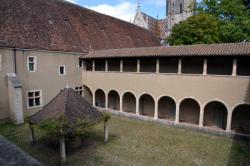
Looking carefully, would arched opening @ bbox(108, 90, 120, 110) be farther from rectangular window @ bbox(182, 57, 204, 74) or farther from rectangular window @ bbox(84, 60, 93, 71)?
rectangular window @ bbox(182, 57, 204, 74)

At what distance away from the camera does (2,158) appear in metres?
4.32

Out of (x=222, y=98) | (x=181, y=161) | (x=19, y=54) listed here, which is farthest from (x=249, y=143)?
(x=19, y=54)

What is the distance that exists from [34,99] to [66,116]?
27.2ft

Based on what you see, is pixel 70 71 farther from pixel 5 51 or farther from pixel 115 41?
pixel 115 41

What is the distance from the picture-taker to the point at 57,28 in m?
18.8

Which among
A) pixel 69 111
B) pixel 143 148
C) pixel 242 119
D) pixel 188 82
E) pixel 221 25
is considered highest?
pixel 221 25

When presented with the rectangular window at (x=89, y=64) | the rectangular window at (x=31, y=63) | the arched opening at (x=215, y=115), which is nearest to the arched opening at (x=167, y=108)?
the arched opening at (x=215, y=115)

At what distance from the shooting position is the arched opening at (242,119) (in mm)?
13914

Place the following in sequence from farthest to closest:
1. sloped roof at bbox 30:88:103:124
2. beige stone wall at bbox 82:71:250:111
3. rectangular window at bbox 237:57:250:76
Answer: rectangular window at bbox 237:57:250:76, beige stone wall at bbox 82:71:250:111, sloped roof at bbox 30:88:103:124

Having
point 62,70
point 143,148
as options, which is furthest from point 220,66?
point 62,70

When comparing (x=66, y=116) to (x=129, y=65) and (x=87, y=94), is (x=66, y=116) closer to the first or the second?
(x=129, y=65)

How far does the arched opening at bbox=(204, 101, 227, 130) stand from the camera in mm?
14938

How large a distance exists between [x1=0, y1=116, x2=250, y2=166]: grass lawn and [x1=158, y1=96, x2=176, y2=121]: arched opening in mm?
2897

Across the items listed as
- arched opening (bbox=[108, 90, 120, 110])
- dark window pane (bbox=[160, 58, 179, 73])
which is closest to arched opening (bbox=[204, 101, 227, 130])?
dark window pane (bbox=[160, 58, 179, 73])
